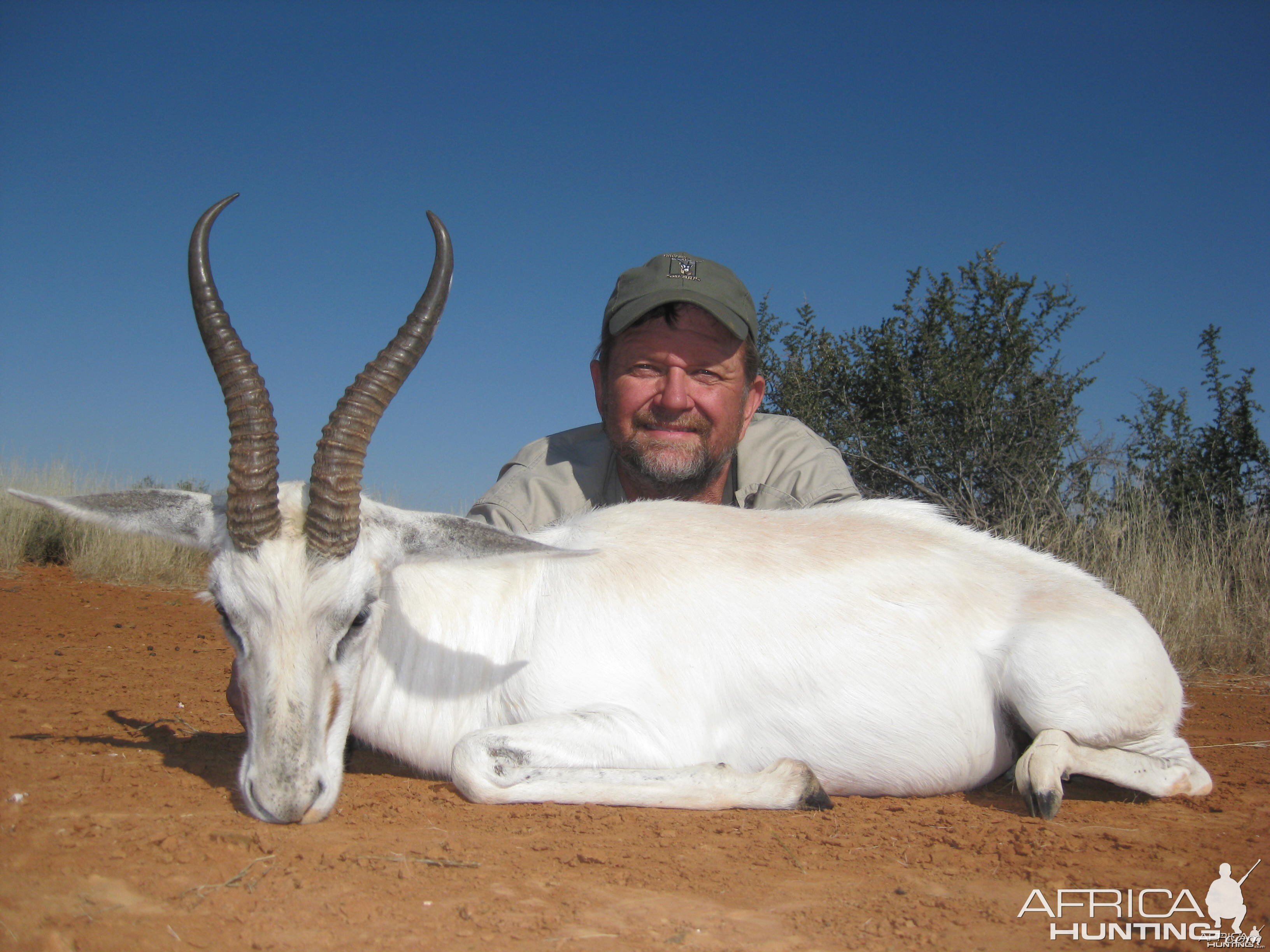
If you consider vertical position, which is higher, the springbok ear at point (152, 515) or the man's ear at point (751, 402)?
the man's ear at point (751, 402)

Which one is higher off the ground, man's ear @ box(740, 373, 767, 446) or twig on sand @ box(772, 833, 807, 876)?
man's ear @ box(740, 373, 767, 446)

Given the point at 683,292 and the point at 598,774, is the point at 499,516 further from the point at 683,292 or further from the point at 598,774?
the point at 598,774

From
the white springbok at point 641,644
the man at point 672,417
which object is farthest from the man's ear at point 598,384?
the white springbok at point 641,644

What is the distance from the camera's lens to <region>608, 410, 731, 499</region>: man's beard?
5.87m

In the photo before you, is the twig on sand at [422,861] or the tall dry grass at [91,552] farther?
the tall dry grass at [91,552]

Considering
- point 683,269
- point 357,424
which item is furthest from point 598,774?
point 683,269

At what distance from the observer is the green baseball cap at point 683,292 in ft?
19.0

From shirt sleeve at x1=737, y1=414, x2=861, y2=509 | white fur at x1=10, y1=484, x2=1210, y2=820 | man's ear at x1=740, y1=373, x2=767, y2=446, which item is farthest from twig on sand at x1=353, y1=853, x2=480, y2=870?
man's ear at x1=740, y1=373, x2=767, y2=446

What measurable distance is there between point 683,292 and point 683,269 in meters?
0.27

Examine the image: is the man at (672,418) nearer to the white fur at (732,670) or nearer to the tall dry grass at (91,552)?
the white fur at (732,670)

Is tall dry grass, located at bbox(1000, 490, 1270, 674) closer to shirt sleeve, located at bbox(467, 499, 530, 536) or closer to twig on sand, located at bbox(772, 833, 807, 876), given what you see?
shirt sleeve, located at bbox(467, 499, 530, 536)

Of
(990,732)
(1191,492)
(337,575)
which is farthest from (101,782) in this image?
(1191,492)

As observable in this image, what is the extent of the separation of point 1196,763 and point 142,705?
5490 mm

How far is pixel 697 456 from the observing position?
595cm
